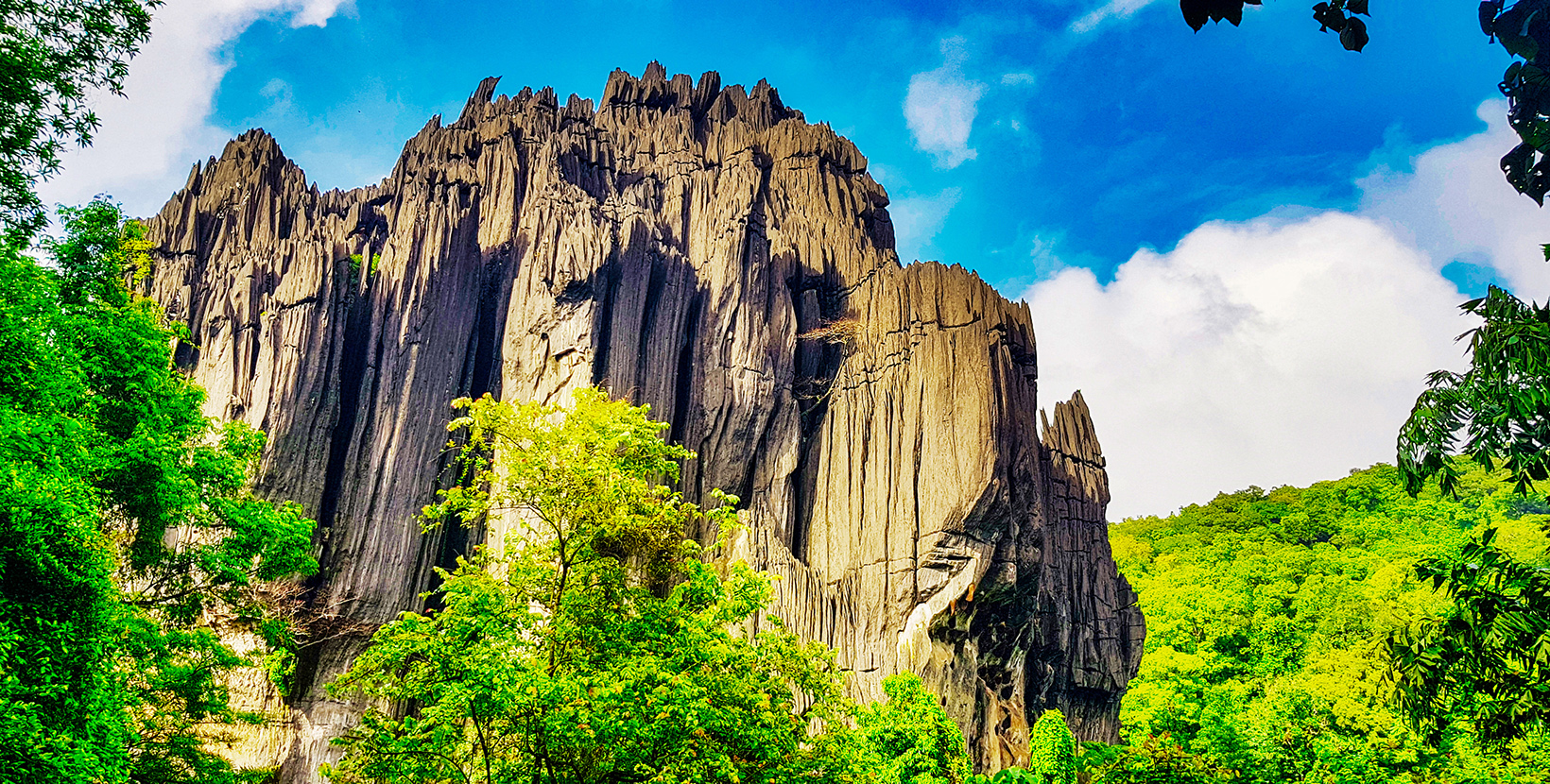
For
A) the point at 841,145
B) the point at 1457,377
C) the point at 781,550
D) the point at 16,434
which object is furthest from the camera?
the point at 841,145

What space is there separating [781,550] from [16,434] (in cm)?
1498

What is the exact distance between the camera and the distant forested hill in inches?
679

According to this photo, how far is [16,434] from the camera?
24.8ft

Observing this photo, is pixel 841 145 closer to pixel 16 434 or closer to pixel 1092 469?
pixel 1092 469

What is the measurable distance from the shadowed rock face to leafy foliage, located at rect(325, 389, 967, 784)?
255 inches

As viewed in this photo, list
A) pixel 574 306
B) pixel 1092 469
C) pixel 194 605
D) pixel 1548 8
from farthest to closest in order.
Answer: pixel 1092 469
pixel 574 306
pixel 194 605
pixel 1548 8

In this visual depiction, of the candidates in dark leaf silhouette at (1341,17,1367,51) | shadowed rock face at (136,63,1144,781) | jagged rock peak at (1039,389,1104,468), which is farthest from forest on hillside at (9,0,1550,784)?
jagged rock peak at (1039,389,1104,468)

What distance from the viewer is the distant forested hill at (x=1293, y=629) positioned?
17.2 meters

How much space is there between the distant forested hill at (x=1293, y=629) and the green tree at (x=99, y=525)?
965 cm

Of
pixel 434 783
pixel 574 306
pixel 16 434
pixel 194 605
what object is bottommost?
pixel 434 783

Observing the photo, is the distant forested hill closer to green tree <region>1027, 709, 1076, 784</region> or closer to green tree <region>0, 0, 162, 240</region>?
green tree <region>1027, 709, 1076, 784</region>

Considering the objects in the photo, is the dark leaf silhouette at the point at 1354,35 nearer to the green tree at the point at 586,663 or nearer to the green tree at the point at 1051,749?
the green tree at the point at 586,663

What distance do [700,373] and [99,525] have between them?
15.2 m

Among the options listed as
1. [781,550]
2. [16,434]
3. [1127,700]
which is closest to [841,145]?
[781,550]
